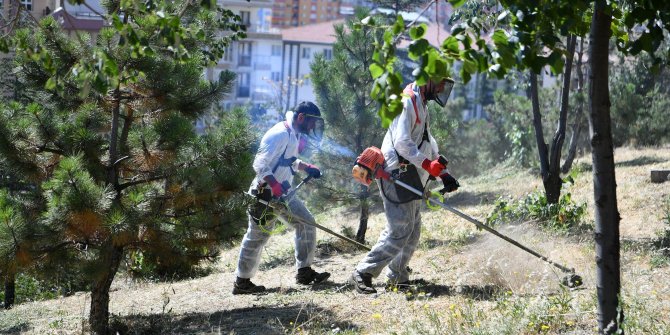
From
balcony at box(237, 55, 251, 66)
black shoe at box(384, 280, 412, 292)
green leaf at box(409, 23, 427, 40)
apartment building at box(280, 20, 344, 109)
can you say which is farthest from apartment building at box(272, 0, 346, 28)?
A: green leaf at box(409, 23, 427, 40)

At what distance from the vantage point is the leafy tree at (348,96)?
447 inches

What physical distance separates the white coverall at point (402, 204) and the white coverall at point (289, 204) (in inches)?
38.3

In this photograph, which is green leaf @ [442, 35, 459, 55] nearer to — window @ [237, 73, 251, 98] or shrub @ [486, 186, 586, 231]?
shrub @ [486, 186, 586, 231]

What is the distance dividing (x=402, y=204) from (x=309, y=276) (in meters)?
1.54

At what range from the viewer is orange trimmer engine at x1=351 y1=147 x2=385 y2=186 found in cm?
712

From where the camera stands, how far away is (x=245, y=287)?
8.20 meters

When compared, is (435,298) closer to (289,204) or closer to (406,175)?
(406,175)

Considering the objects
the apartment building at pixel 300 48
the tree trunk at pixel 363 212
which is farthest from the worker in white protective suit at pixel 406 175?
the apartment building at pixel 300 48

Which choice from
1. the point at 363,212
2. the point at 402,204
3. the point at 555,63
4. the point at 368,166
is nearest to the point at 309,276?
the point at 402,204

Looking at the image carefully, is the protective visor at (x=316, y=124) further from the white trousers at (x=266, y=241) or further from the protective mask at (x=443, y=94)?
the protective mask at (x=443, y=94)

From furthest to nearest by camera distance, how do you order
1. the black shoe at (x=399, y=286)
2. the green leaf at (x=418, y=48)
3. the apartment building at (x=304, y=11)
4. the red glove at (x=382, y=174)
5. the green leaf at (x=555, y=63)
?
the apartment building at (x=304, y=11) < the black shoe at (x=399, y=286) < the red glove at (x=382, y=174) < the green leaf at (x=555, y=63) < the green leaf at (x=418, y=48)

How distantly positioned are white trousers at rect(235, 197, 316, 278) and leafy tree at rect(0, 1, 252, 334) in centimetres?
71

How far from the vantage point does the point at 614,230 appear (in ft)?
14.4

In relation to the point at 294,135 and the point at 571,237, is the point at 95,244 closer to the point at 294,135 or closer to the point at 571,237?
the point at 294,135
